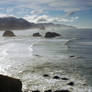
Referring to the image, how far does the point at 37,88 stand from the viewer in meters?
20.1

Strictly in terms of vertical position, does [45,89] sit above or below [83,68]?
above

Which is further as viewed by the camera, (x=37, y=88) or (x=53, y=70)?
(x=53, y=70)

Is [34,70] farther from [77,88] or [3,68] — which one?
[77,88]

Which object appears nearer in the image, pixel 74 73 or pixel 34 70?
pixel 74 73

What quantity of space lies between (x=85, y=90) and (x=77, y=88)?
90 centimetres

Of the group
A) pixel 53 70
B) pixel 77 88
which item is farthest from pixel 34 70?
pixel 77 88

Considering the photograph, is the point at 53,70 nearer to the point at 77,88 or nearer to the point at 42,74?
→ the point at 42,74

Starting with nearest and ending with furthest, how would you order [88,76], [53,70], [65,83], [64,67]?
[65,83] < [88,76] < [53,70] < [64,67]

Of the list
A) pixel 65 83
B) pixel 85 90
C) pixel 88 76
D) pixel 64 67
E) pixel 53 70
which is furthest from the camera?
pixel 64 67

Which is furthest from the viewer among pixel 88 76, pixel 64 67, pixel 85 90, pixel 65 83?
pixel 64 67

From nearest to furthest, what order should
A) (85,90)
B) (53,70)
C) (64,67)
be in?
(85,90), (53,70), (64,67)

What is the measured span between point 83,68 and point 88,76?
455 cm

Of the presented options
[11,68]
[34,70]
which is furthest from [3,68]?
[34,70]

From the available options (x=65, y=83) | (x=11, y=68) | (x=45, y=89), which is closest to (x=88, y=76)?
(x=65, y=83)
